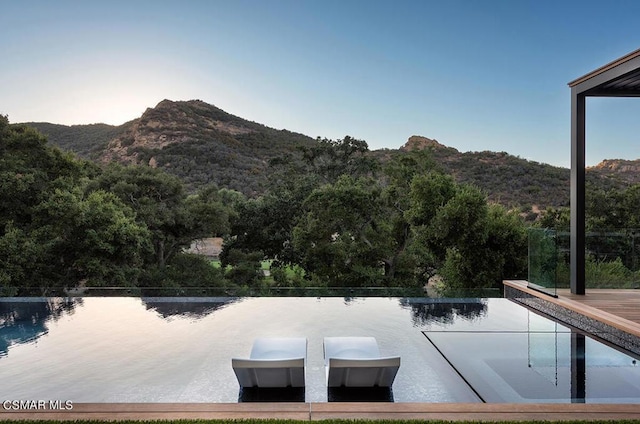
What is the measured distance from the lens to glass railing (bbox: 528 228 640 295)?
8359 mm

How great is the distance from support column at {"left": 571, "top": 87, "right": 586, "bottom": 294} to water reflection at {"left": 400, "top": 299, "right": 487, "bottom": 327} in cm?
159

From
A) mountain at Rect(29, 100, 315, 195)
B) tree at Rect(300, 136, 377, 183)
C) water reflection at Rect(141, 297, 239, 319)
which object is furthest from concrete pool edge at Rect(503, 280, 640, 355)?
mountain at Rect(29, 100, 315, 195)

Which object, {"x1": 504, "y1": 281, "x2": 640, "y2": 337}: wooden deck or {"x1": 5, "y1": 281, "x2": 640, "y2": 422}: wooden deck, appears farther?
{"x1": 504, "y1": 281, "x2": 640, "y2": 337}: wooden deck

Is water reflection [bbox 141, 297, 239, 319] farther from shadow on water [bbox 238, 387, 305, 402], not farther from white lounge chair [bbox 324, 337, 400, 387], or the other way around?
white lounge chair [bbox 324, 337, 400, 387]

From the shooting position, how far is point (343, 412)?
3830 millimetres

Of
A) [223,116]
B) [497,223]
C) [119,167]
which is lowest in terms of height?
[497,223]

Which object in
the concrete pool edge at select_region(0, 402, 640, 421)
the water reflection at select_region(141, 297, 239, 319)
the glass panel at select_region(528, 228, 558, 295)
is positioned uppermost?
the glass panel at select_region(528, 228, 558, 295)

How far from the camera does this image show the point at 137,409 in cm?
389

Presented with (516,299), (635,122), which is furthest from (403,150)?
(516,299)

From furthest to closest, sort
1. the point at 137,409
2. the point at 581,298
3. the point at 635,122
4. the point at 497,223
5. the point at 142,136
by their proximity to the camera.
Answer: the point at 142,136, the point at 635,122, the point at 497,223, the point at 581,298, the point at 137,409

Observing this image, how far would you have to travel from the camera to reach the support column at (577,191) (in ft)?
26.3

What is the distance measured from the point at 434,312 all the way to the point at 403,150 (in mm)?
13053

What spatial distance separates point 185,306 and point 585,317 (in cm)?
643

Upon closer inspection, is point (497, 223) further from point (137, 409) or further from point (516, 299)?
point (137, 409)
